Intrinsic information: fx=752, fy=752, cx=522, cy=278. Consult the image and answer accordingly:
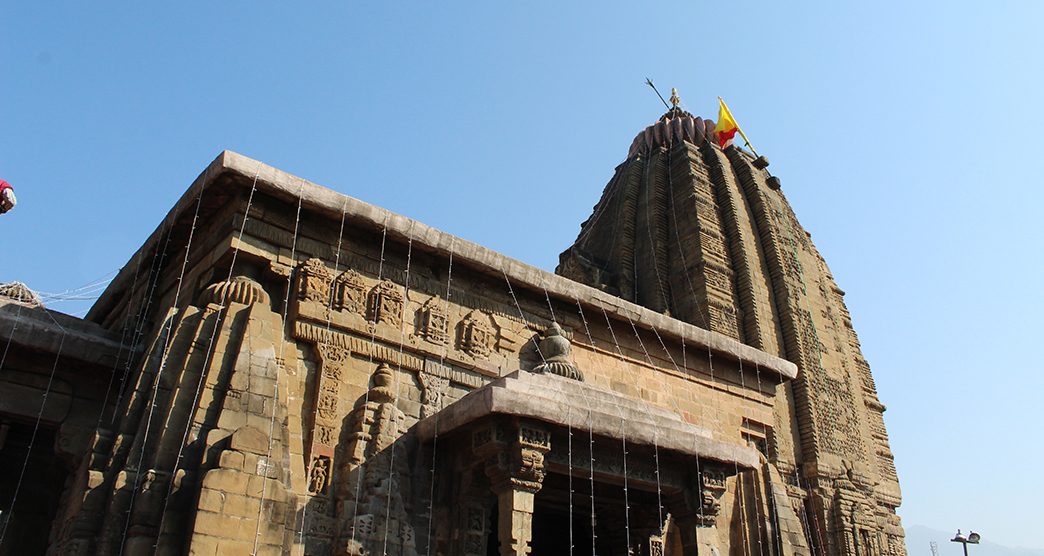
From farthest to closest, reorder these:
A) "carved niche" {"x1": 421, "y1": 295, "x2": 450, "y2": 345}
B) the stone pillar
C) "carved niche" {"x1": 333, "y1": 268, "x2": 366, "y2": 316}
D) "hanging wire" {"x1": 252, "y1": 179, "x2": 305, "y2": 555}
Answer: "carved niche" {"x1": 421, "y1": 295, "x2": 450, "y2": 345} → "carved niche" {"x1": 333, "y1": 268, "x2": 366, "y2": 316} → the stone pillar → "hanging wire" {"x1": 252, "y1": 179, "x2": 305, "y2": 555}

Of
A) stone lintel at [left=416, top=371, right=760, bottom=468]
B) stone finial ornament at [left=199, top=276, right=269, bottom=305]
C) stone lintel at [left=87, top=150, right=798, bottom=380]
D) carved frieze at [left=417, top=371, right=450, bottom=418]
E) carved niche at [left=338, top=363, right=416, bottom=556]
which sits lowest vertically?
carved niche at [left=338, top=363, right=416, bottom=556]

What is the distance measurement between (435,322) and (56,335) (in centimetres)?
421

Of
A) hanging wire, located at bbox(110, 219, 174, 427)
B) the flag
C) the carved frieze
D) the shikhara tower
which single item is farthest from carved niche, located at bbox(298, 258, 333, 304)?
the flag

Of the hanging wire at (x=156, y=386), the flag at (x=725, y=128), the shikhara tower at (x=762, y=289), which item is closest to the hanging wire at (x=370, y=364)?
the hanging wire at (x=156, y=386)

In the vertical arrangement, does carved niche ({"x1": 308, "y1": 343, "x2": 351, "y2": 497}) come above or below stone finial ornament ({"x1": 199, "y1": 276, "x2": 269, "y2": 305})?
below

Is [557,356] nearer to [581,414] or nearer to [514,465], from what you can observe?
[581,414]

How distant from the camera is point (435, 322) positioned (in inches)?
373

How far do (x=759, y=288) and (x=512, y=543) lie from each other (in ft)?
41.3

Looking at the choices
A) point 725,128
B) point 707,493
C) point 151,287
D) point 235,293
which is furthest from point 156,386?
point 725,128

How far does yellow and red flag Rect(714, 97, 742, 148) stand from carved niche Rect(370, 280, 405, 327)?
1651 cm

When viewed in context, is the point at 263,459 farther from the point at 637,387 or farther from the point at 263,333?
the point at 637,387

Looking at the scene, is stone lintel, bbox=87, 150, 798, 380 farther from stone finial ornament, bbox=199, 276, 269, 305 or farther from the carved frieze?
the carved frieze

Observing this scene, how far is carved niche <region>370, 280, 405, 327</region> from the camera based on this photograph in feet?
29.8

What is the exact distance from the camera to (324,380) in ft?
27.2
